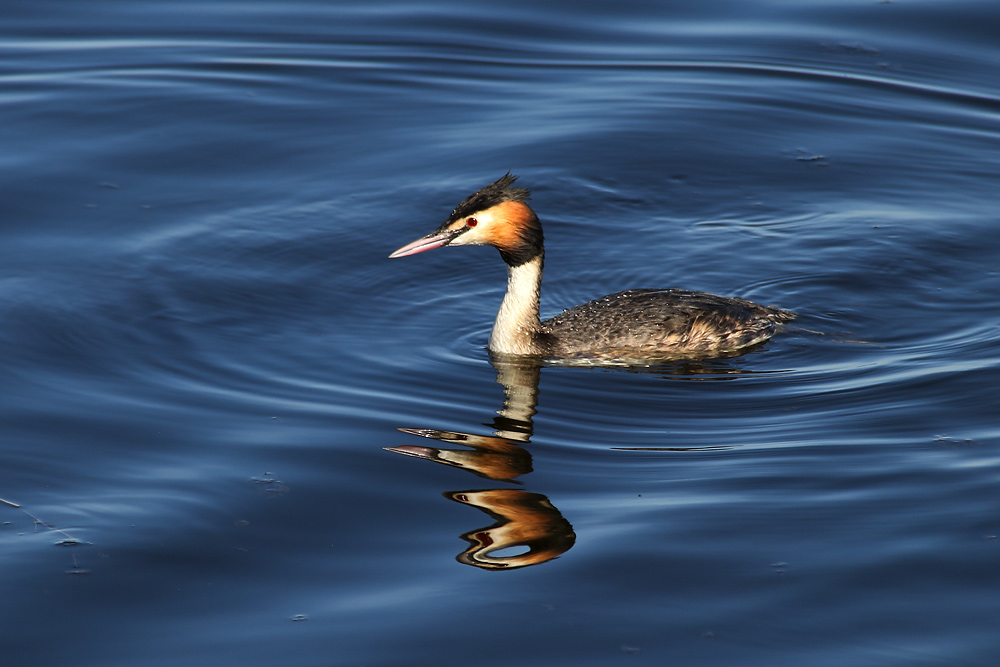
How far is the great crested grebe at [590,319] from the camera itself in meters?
9.62

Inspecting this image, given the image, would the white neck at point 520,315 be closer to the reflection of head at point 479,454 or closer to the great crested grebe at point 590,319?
the great crested grebe at point 590,319

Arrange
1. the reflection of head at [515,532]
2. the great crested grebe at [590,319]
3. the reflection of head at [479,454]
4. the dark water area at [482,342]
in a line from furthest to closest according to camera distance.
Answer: the great crested grebe at [590,319]
the reflection of head at [479,454]
the reflection of head at [515,532]
the dark water area at [482,342]

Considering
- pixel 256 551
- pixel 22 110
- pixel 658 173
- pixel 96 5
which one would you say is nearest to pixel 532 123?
pixel 658 173

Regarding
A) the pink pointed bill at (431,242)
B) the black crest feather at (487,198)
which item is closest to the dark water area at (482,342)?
the pink pointed bill at (431,242)

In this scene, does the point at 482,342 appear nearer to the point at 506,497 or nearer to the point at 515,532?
the point at 506,497

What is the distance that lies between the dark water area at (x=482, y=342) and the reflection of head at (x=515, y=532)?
4 cm

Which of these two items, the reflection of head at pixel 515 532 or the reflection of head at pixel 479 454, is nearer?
the reflection of head at pixel 515 532

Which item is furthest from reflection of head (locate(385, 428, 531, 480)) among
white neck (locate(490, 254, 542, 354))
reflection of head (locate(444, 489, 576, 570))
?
white neck (locate(490, 254, 542, 354))

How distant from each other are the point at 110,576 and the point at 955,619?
3.96 meters

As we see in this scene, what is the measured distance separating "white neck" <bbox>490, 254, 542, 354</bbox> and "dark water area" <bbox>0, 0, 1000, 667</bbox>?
0.84ft

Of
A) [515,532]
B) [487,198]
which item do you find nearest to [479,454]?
[515,532]

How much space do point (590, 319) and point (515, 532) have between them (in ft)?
9.87

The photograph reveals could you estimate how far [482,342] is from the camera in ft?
32.9

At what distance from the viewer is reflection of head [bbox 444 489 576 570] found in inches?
270
